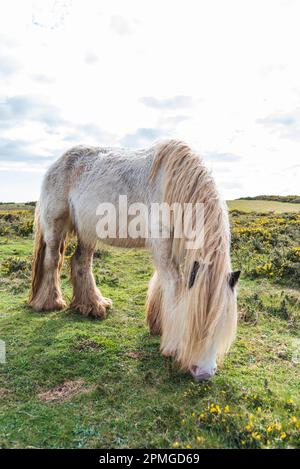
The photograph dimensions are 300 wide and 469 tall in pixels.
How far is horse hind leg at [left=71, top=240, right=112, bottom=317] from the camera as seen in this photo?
568 centimetres

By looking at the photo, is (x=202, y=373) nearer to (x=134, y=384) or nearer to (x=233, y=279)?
(x=134, y=384)

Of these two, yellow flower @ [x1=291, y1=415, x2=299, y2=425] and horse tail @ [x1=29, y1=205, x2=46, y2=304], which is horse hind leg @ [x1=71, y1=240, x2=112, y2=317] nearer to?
horse tail @ [x1=29, y1=205, x2=46, y2=304]

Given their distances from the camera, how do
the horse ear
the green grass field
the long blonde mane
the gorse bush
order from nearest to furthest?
the green grass field
the long blonde mane
the horse ear
the gorse bush

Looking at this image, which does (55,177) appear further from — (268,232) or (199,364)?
(268,232)

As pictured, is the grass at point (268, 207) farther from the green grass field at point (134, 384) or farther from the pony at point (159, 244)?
the pony at point (159, 244)

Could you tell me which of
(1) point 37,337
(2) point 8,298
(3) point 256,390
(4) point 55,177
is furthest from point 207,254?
(2) point 8,298

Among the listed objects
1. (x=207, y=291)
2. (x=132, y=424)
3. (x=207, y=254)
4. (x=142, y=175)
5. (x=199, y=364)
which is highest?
(x=142, y=175)

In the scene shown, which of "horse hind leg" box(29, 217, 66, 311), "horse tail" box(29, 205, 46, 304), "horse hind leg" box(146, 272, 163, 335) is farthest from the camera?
"horse tail" box(29, 205, 46, 304)

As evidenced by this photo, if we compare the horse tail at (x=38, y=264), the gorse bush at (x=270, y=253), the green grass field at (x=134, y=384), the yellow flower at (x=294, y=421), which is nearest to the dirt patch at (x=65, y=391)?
the green grass field at (x=134, y=384)

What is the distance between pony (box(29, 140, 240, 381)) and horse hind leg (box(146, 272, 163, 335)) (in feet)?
0.04

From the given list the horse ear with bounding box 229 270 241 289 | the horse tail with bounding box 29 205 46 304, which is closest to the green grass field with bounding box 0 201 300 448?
the horse tail with bounding box 29 205 46 304

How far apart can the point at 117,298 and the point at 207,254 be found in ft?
11.0

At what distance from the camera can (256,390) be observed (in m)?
3.66

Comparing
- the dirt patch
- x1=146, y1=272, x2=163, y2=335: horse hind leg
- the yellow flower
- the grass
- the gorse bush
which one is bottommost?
the dirt patch
